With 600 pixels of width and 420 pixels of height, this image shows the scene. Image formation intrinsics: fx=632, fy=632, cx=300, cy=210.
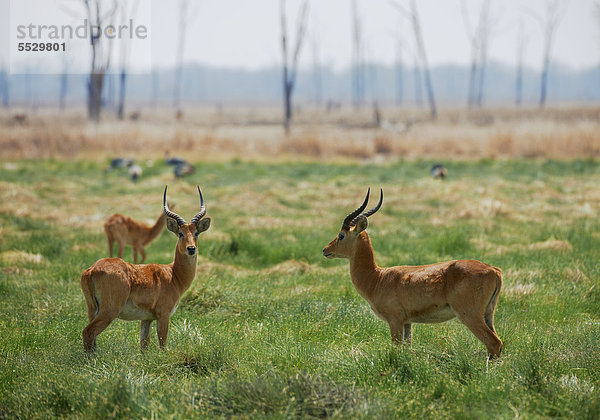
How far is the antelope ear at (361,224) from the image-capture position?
627cm

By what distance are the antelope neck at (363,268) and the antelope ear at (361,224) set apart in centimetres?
6

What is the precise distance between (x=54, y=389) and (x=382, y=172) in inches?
798

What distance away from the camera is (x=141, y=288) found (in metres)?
5.91

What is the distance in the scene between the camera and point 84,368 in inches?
205

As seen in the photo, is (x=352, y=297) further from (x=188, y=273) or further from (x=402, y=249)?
(x=402, y=249)

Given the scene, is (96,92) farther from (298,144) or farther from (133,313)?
(133,313)

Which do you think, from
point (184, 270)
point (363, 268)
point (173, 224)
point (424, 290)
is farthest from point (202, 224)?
point (424, 290)

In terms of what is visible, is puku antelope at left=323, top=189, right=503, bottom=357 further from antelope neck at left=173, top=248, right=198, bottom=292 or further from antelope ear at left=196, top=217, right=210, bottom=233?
antelope neck at left=173, top=248, right=198, bottom=292

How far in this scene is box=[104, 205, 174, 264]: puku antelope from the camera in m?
10.8

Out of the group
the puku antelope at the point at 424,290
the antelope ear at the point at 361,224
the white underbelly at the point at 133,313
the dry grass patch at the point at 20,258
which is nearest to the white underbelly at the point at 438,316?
the puku antelope at the point at 424,290

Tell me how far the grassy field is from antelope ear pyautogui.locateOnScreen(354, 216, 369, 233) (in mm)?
1116

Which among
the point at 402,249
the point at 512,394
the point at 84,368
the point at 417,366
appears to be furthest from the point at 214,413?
the point at 402,249

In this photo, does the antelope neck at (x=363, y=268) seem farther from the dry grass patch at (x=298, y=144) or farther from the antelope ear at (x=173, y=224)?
the dry grass patch at (x=298, y=144)

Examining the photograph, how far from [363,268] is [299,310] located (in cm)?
142
